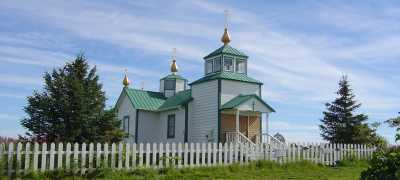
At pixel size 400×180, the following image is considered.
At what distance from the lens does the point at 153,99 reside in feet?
107

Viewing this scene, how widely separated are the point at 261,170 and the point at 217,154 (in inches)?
74.3

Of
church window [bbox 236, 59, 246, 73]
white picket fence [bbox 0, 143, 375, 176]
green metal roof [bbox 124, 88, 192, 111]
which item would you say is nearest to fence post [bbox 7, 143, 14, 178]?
white picket fence [bbox 0, 143, 375, 176]

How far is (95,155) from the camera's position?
15461mm

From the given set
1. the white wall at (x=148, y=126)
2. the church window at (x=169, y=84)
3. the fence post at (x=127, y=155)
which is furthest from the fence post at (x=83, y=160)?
the church window at (x=169, y=84)

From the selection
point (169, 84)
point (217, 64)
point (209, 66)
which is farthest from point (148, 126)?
point (217, 64)

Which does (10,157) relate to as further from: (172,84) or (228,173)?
(172,84)

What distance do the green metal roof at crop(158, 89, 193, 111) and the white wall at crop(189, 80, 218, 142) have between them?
586 millimetres

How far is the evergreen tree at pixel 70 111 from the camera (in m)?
17.4

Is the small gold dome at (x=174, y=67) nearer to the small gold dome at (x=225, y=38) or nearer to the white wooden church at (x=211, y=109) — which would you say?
the white wooden church at (x=211, y=109)

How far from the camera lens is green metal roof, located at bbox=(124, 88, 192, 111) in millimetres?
30266

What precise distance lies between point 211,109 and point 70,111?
34.6 ft

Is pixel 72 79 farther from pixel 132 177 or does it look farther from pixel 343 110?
pixel 343 110

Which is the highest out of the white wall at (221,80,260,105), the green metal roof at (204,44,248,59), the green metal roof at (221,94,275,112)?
the green metal roof at (204,44,248,59)

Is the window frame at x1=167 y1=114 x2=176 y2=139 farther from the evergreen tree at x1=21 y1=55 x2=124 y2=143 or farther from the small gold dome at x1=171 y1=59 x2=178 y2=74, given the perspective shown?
the evergreen tree at x1=21 y1=55 x2=124 y2=143
